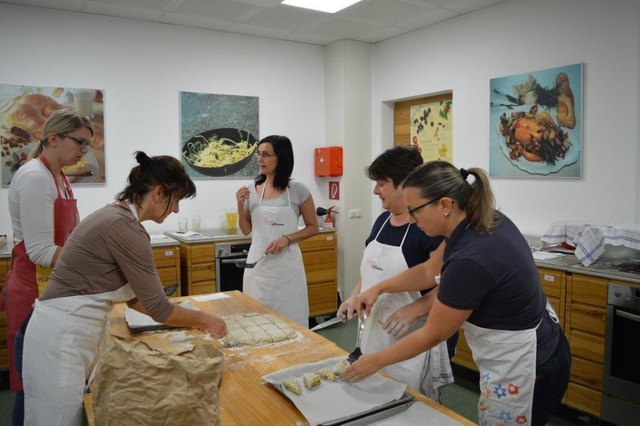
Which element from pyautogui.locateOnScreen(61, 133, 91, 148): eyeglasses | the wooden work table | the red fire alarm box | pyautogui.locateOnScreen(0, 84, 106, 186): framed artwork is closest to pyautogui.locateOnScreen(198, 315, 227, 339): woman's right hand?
the wooden work table

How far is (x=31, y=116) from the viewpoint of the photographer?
3.95 metres

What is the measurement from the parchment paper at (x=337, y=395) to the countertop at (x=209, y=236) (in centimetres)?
254

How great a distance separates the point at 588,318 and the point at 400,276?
1.60 meters

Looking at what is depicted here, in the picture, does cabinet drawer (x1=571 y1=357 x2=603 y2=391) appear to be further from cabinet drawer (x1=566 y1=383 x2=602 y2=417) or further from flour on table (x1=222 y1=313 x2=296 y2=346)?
flour on table (x1=222 y1=313 x2=296 y2=346)

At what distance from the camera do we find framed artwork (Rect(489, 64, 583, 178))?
349cm

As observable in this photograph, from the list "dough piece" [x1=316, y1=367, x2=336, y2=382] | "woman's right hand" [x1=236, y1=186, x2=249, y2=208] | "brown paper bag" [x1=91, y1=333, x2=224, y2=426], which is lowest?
"dough piece" [x1=316, y1=367, x2=336, y2=382]

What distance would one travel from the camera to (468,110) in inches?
167

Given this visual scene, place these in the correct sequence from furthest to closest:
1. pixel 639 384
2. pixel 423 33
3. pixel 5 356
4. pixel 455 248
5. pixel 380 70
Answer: pixel 380 70 → pixel 423 33 → pixel 5 356 → pixel 639 384 → pixel 455 248

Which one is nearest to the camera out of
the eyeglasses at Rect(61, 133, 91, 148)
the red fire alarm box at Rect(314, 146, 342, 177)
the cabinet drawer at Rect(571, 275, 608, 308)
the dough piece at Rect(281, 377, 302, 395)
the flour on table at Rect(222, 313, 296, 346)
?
the dough piece at Rect(281, 377, 302, 395)

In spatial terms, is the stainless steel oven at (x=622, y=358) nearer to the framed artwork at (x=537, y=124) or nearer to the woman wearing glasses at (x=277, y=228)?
the framed artwork at (x=537, y=124)

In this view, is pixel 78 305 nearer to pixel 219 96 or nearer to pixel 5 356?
pixel 5 356

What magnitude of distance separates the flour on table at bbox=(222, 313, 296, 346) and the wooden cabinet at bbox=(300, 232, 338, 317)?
7.94 ft

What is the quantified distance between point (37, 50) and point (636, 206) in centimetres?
451

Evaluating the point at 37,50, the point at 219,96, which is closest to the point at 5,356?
the point at 37,50
